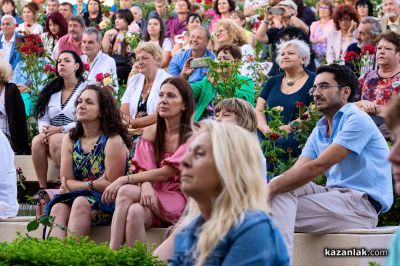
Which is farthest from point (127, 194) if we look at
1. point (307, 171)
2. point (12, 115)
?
point (12, 115)

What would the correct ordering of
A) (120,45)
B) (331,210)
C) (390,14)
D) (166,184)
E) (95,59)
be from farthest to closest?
(120,45) < (390,14) < (95,59) < (166,184) < (331,210)

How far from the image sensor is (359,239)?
788 centimetres

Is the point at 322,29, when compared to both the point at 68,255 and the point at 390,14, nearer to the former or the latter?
the point at 390,14

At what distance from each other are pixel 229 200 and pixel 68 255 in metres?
2.35

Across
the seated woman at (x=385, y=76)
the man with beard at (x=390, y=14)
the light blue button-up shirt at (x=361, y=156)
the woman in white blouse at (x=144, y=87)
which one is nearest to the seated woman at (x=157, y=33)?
the man with beard at (x=390, y=14)

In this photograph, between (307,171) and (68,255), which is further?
(307,171)

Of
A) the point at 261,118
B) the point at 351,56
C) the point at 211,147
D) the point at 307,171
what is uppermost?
the point at 351,56

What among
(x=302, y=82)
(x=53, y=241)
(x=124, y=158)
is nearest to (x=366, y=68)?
(x=302, y=82)

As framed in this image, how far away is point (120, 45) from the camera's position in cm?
1612

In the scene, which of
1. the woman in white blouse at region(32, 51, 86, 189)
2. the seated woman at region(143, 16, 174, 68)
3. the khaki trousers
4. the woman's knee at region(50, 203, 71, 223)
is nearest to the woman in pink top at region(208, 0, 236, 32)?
the seated woman at region(143, 16, 174, 68)

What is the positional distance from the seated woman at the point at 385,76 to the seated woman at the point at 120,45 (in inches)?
175

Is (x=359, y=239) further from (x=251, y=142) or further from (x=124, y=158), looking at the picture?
(x=251, y=142)

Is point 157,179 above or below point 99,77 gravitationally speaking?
below

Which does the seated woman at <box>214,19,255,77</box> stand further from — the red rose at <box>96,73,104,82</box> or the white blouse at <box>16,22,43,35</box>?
the white blouse at <box>16,22,43,35</box>
